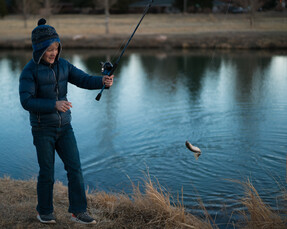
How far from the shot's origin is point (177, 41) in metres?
24.2

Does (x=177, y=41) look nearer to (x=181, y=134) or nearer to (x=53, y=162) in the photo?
(x=181, y=134)

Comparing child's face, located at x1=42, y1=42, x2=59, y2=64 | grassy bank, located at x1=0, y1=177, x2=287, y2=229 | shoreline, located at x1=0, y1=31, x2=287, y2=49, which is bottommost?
shoreline, located at x1=0, y1=31, x2=287, y2=49

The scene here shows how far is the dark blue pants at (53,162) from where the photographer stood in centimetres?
353

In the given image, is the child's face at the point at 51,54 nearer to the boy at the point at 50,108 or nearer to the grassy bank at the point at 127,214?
the boy at the point at 50,108

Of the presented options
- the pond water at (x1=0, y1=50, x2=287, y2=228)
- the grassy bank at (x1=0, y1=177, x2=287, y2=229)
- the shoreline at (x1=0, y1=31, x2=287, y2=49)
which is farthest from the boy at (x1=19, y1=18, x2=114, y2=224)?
the shoreline at (x1=0, y1=31, x2=287, y2=49)

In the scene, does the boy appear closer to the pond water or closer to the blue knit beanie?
the blue knit beanie

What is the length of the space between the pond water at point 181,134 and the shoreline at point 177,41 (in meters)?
6.80

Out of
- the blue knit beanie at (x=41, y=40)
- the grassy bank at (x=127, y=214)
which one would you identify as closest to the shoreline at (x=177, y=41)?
the grassy bank at (x=127, y=214)

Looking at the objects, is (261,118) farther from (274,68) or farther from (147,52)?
(147,52)

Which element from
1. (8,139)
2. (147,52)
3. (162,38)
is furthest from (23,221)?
(162,38)

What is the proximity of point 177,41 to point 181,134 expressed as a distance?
54.4 feet

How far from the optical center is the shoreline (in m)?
22.5

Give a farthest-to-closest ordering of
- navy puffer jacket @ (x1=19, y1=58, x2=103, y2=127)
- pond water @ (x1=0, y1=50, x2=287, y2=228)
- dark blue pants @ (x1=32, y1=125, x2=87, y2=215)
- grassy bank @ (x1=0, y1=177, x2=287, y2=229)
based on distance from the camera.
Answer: pond water @ (x1=0, y1=50, x2=287, y2=228), grassy bank @ (x1=0, y1=177, x2=287, y2=229), dark blue pants @ (x1=32, y1=125, x2=87, y2=215), navy puffer jacket @ (x1=19, y1=58, x2=103, y2=127)

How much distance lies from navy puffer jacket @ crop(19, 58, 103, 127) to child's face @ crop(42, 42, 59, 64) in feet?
0.16
